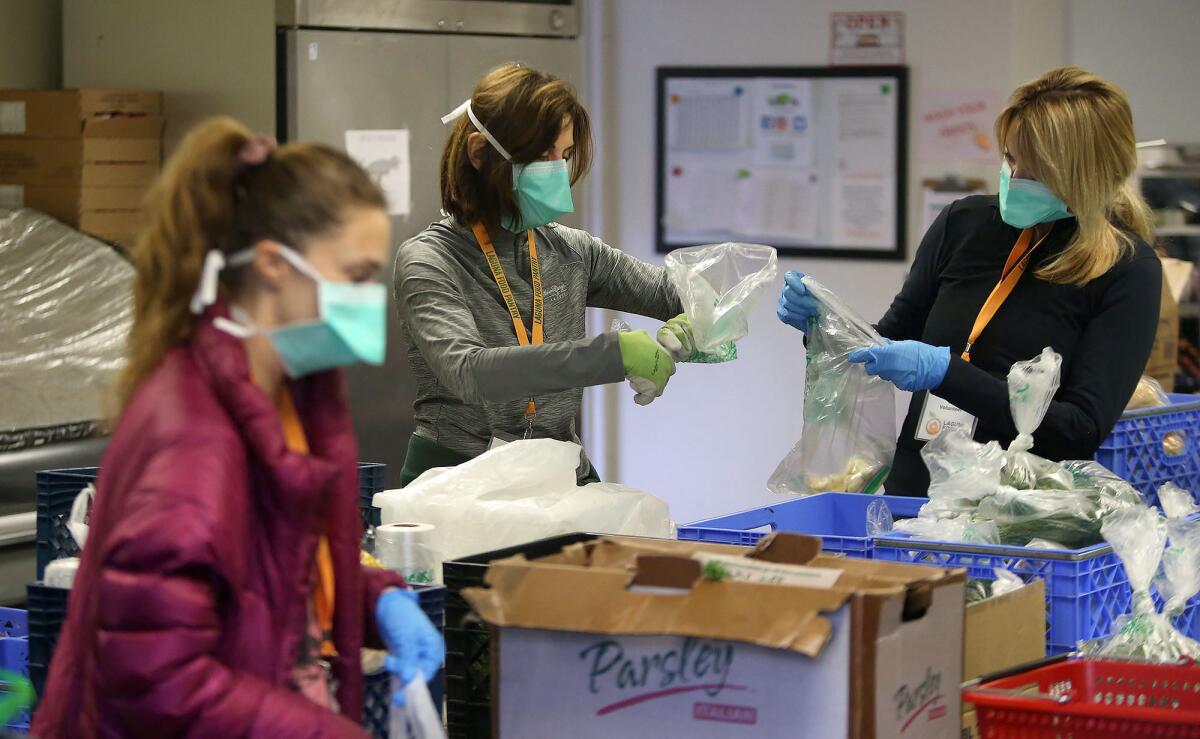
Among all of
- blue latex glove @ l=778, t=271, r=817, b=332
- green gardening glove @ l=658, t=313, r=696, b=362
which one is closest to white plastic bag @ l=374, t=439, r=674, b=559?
green gardening glove @ l=658, t=313, r=696, b=362

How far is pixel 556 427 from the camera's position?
2.51 metres

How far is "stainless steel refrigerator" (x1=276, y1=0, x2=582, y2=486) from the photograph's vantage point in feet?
14.1

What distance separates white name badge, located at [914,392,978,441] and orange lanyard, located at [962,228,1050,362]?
91mm

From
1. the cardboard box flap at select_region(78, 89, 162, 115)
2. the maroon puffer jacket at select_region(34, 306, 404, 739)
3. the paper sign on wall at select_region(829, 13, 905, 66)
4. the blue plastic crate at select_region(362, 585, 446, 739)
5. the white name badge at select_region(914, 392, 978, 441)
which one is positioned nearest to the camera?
the maroon puffer jacket at select_region(34, 306, 404, 739)

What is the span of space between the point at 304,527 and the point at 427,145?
3.36m

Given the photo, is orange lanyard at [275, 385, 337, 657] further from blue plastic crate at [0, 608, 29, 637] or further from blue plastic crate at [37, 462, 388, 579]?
blue plastic crate at [0, 608, 29, 637]

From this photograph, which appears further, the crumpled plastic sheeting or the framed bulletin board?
the framed bulletin board

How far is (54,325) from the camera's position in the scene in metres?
4.14

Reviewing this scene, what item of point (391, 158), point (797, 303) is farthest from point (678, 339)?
point (391, 158)

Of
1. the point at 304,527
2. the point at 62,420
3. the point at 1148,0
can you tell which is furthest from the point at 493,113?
the point at 1148,0

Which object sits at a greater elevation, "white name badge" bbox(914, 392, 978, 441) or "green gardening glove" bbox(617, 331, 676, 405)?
"green gardening glove" bbox(617, 331, 676, 405)

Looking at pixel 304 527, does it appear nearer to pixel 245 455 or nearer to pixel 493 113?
pixel 245 455

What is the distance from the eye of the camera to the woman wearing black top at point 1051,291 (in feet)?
7.82

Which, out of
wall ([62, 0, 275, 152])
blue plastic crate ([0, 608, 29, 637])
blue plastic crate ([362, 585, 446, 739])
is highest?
wall ([62, 0, 275, 152])
